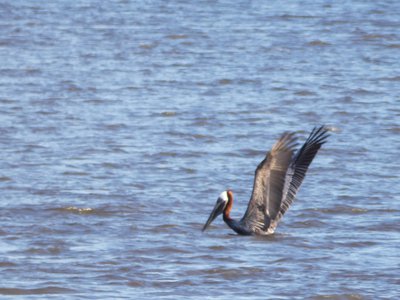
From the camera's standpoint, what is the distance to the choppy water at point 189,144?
9344 mm

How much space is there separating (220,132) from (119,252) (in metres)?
5.40

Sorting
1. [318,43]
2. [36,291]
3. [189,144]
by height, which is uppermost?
[318,43]

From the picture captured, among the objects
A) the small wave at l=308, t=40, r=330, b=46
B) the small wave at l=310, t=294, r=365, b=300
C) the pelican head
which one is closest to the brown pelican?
the pelican head

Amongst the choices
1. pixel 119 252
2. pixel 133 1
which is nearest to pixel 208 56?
pixel 133 1

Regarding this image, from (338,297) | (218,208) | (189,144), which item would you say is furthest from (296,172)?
(189,144)

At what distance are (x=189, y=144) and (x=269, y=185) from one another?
426cm

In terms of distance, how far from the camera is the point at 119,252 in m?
9.84

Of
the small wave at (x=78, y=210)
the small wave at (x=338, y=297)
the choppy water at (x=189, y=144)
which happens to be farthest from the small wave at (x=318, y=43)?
the small wave at (x=338, y=297)

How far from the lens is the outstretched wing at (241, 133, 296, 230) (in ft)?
33.4

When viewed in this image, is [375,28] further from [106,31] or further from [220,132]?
[220,132]

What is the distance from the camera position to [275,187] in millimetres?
10336

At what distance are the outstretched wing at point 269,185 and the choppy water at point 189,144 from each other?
0.76ft

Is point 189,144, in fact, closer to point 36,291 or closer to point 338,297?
point 36,291

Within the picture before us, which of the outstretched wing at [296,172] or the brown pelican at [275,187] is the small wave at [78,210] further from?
the outstretched wing at [296,172]
